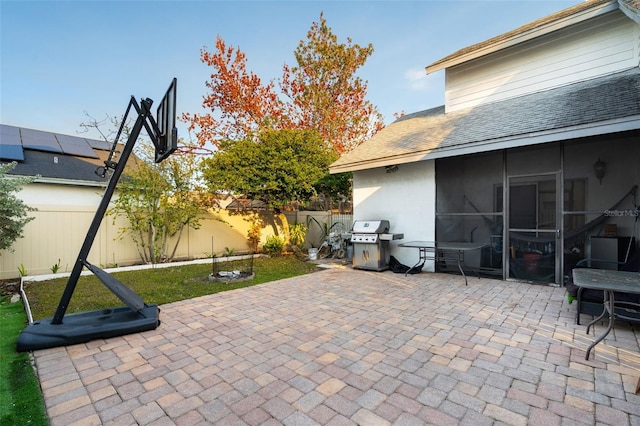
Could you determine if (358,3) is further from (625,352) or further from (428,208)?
(625,352)

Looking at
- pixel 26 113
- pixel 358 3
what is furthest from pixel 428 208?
pixel 26 113

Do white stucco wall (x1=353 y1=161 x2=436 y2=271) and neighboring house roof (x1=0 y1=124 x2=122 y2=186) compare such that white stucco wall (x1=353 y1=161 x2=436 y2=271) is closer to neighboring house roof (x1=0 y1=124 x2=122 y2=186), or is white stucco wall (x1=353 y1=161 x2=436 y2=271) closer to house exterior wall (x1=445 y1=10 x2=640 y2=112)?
house exterior wall (x1=445 y1=10 x2=640 y2=112)

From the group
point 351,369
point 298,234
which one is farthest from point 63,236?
point 351,369

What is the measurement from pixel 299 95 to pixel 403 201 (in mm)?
9311

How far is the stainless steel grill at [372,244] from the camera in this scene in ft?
21.3

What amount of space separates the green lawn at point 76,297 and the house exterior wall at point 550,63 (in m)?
5.89

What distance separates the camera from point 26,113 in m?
9.43

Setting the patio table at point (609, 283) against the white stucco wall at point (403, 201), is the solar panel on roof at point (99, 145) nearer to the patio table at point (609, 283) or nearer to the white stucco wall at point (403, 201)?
the white stucco wall at point (403, 201)

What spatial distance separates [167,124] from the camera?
332 centimetres

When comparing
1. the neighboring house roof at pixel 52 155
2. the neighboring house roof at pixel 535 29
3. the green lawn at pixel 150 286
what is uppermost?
the neighboring house roof at pixel 535 29

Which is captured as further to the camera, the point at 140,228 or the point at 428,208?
the point at 140,228

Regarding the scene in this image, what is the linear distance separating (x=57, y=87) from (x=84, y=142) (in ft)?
6.16

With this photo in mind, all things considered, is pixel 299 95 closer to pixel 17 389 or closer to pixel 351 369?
pixel 351 369

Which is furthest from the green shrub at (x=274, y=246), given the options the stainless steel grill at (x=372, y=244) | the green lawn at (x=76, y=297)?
the stainless steel grill at (x=372, y=244)
